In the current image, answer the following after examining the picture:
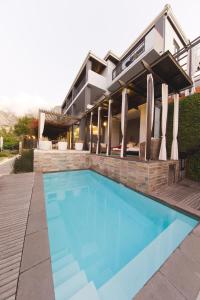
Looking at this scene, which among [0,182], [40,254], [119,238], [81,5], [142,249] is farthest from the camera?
[81,5]

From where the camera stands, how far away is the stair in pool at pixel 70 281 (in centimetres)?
134

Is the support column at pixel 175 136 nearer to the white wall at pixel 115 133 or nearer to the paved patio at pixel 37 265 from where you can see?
the paved patio at pixel 37 265

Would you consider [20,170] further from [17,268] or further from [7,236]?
[17,268]

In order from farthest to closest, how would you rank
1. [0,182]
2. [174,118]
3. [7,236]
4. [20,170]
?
[20,170] < [174,118] < [0,182] < [7,236]

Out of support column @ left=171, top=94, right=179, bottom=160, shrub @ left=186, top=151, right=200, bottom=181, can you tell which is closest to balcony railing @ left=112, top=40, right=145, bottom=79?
support column @ left=171, top=94, right=179, bottom=160

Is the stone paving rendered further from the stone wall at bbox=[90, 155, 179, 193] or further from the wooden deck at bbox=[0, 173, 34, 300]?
the stone wall at bbox=[90, 155, 179, 193]

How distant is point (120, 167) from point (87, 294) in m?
4.25

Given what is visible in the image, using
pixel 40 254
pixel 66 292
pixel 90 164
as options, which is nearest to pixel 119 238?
pixel 66 292

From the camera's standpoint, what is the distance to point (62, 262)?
1.76m

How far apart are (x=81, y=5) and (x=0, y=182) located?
42.4 ft

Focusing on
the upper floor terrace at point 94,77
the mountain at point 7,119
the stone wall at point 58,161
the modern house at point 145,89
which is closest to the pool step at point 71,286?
the modern house at point 145,89

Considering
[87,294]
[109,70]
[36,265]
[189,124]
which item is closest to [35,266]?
[36,265]

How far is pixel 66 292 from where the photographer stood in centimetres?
136

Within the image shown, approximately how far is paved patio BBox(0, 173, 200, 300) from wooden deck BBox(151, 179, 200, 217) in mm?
352
